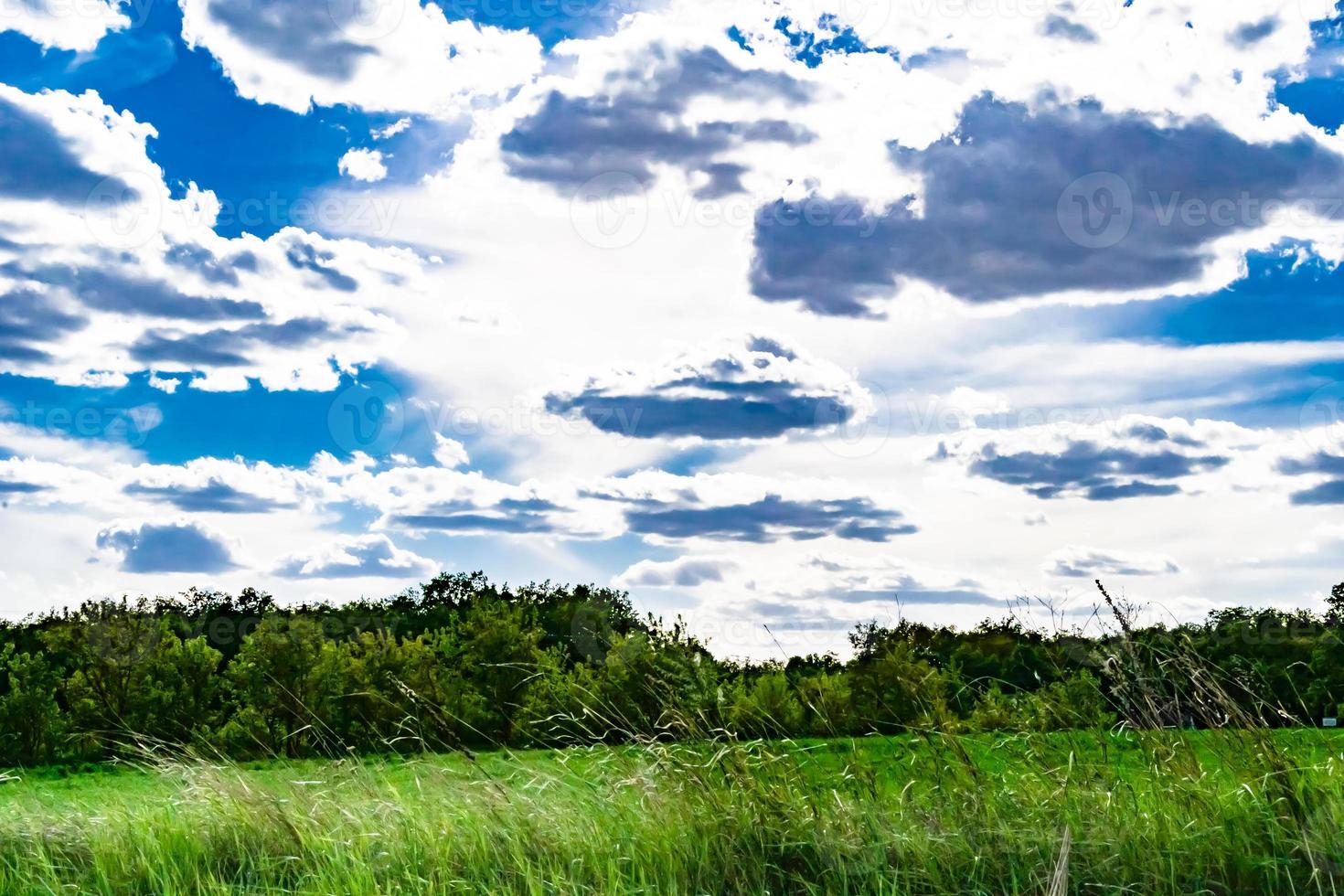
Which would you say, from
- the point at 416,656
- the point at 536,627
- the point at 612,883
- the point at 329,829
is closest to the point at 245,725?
the point at 416,656

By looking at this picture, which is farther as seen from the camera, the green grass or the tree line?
the tree line

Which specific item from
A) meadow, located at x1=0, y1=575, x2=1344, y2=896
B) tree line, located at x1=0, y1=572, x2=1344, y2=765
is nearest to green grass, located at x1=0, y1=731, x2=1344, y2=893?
meadow, located at x1=0, y1=575, x2=1344, y2=896

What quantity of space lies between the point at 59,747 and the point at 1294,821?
896 inches

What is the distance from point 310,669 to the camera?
70.6 ft

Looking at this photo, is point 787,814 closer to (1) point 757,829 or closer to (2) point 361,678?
(1) point 757,829

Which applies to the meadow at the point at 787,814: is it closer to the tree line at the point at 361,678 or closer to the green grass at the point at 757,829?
the green grass at the point at 757,829

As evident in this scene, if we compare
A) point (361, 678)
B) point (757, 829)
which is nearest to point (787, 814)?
point (757, 829)

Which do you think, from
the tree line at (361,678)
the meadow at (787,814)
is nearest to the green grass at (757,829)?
the meadow at (787,814)

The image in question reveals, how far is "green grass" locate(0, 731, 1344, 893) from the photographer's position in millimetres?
6047

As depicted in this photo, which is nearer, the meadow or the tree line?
the meadow

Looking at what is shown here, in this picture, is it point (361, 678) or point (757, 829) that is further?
point (361, 678)

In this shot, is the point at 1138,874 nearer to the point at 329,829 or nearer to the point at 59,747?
the point at 329,829

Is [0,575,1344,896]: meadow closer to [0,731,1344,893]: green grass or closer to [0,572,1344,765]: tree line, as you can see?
[0,731,1344,893]: green grass

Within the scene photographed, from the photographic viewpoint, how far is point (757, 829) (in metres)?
6.34
